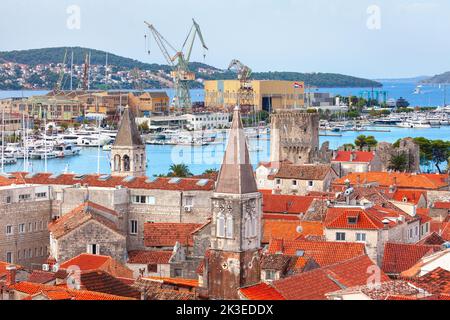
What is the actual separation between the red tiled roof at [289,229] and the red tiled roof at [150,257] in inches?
75.5

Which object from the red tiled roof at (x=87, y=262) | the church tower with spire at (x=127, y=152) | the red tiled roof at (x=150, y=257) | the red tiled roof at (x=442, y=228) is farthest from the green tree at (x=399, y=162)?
the red tiled roof at (x=87, y=262)

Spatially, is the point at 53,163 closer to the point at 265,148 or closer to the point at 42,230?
the point at 265,148

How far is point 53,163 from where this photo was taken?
68.2 m

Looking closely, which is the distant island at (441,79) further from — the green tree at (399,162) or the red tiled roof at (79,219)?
the red tiled roof at (79,219)

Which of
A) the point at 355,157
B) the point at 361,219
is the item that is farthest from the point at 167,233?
the point at 355,157

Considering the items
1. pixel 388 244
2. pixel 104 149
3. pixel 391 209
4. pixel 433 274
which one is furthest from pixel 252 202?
pixel 104 149

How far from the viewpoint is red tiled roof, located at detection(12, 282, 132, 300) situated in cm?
1291

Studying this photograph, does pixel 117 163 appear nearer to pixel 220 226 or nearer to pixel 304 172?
pixel 304 172

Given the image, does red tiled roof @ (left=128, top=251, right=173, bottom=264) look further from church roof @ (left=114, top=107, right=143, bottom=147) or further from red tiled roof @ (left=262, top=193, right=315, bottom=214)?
red tiled roof @ (left=262, top=193, right=315, bottom=214)

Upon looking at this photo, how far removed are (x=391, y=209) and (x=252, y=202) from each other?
8785 millimetres

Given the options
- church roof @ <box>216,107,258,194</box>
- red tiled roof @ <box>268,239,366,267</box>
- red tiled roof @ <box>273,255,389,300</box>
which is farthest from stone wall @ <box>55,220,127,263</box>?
red tiled roof @ <box>273,255,389,300</box>

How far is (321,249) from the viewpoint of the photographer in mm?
17938

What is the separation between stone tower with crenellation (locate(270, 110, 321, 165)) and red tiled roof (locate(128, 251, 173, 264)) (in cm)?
1863

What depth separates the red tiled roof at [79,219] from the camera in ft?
66.2
